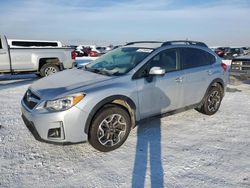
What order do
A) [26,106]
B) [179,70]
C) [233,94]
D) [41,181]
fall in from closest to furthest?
1. [41,181]
2. [26,106]
3. [179,70]
4. [233,94]

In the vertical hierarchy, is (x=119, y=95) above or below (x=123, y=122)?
above

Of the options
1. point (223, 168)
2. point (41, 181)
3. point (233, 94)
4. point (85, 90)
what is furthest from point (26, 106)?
point (233, 94)

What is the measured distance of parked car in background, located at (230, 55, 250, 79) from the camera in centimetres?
1029

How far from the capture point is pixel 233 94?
859 centimetres

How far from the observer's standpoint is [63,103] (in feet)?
12.2

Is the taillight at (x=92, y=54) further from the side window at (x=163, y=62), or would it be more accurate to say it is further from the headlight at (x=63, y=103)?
the headlight at (x=63, y=103)

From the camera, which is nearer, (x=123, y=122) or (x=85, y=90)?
(x=85, y=90)

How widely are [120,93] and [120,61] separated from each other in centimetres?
102

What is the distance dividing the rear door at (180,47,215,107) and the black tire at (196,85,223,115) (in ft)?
0.83

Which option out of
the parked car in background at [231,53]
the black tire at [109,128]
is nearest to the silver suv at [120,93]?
the black tire at [109,128]

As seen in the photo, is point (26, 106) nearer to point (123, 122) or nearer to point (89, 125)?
point (89, 125)

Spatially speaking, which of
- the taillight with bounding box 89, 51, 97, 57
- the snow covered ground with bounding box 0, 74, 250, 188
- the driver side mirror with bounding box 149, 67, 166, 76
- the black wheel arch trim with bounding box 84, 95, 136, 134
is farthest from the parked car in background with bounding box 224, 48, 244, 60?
the black wheel arch trim with bounding box 84, 95, 136, 134

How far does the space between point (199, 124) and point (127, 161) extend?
89.9 inches

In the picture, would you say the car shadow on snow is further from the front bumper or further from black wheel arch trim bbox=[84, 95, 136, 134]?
the front bumper
